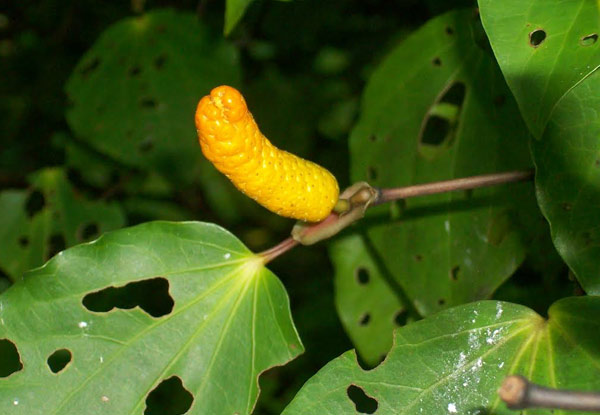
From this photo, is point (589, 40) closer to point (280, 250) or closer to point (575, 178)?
point (575, 178)

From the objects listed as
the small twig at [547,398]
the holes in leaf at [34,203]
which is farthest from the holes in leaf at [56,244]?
the small twig at [547,398]

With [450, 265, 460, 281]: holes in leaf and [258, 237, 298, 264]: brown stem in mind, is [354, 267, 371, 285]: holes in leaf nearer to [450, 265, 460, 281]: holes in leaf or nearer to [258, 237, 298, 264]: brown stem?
[450, 265, 460, 281]: holes in leaf

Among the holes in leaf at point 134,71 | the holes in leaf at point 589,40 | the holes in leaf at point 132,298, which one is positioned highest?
the holes in leaf at point 589,40

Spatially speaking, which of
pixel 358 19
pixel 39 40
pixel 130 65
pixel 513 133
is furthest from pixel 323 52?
pixel 513 133

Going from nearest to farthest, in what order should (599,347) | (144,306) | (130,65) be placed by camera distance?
(599,347), (130,65), (144,306)

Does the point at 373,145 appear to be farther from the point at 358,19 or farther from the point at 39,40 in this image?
the point at 39,40

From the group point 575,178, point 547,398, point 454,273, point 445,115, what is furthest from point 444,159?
point 547,398

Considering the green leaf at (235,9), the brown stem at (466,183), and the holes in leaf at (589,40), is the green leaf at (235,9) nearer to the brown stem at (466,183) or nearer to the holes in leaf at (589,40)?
the brown stem at (466,183)
